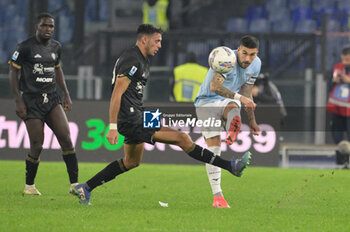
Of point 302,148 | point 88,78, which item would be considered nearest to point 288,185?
point 302,148

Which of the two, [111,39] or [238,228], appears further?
[111,39]

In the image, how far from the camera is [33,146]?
9.84 meters

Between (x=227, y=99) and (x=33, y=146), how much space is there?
243cm

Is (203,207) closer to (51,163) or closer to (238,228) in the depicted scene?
(238,228)

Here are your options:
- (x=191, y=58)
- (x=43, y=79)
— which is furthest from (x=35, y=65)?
(x=191, y=58)

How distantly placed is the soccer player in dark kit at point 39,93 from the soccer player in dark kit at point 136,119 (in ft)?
4.39

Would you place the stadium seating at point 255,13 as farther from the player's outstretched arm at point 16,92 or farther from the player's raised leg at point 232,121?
the player's raised leg at point 232,121

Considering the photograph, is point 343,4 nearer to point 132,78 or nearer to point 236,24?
point 236,24

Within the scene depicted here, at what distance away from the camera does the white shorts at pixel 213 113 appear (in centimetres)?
890

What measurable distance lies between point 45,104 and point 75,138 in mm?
5653

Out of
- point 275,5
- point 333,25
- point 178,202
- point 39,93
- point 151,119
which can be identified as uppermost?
point 275,5

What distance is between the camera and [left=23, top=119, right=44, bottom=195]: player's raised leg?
32.0 ft

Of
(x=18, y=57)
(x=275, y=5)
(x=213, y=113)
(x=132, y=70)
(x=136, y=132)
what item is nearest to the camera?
(x=132, y=70)

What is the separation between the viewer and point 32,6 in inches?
787
